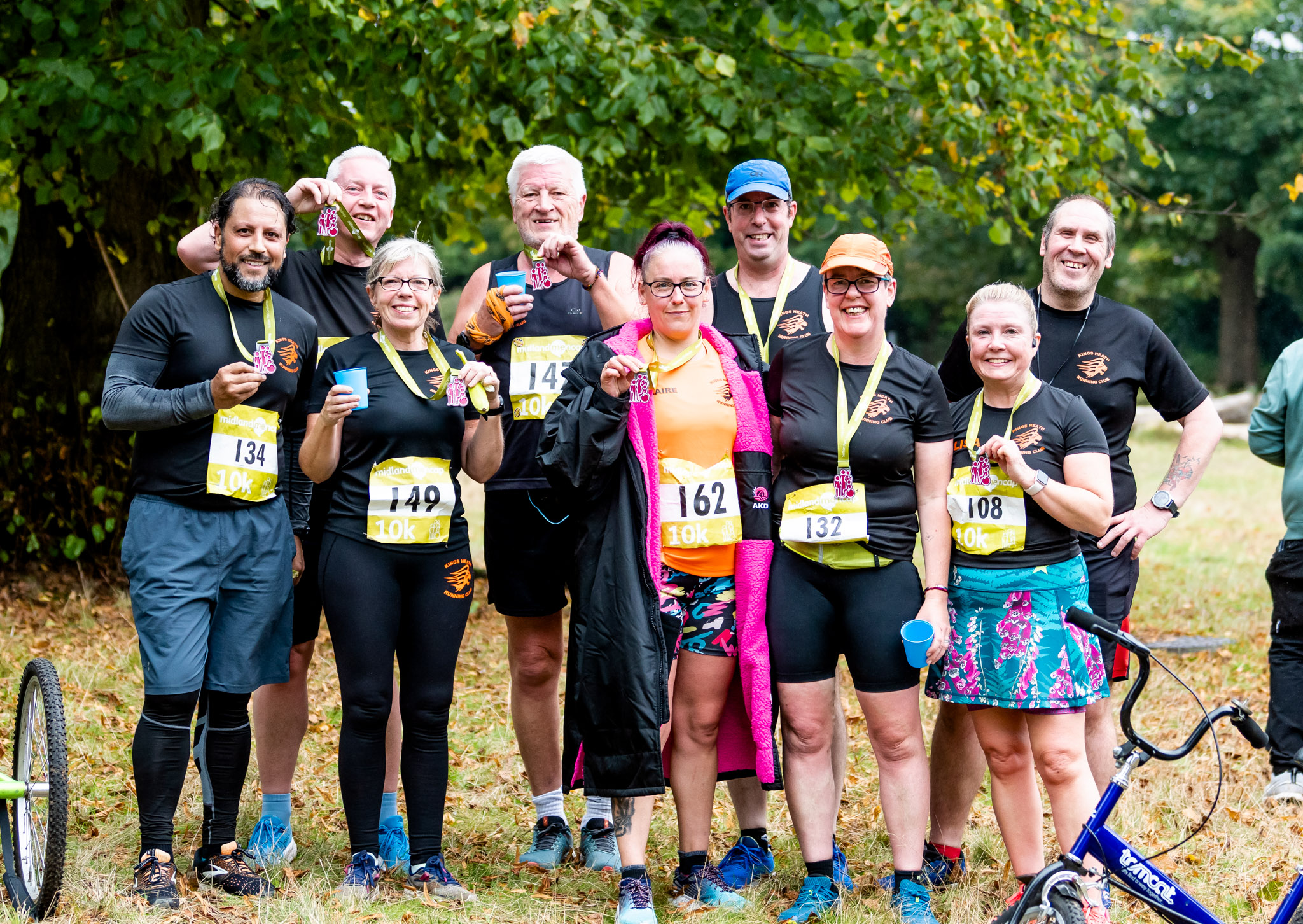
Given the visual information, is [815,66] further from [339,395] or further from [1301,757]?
[1301,757]

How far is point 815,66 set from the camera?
849 centimetres

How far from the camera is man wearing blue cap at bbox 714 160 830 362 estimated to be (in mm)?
4172

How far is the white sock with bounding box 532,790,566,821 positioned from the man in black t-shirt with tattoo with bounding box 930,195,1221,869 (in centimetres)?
133

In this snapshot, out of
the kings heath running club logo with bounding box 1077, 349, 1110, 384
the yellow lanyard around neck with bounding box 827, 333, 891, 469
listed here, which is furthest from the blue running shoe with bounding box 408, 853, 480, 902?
the kings heath running club logo with bounding box 1077, 349, 1110, 384

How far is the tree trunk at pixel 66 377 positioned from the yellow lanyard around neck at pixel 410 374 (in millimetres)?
4807

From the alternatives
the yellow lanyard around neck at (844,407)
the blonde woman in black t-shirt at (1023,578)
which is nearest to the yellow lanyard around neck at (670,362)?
the yellow lanyard around neck at (844,407)

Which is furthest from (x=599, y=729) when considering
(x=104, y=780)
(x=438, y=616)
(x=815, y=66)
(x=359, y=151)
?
(x=815, y=66)

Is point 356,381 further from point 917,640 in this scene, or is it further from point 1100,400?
point 1100,400

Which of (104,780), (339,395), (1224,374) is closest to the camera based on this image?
(339,395)

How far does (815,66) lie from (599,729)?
6.01 metres

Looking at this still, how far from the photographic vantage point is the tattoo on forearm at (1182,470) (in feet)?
14.3

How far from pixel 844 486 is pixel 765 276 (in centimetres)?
92

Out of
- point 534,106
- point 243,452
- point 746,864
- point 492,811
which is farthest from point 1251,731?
point 534,106

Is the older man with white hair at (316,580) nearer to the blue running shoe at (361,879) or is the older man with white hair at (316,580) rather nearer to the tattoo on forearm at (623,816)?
the blue running shoe at (361,879)
